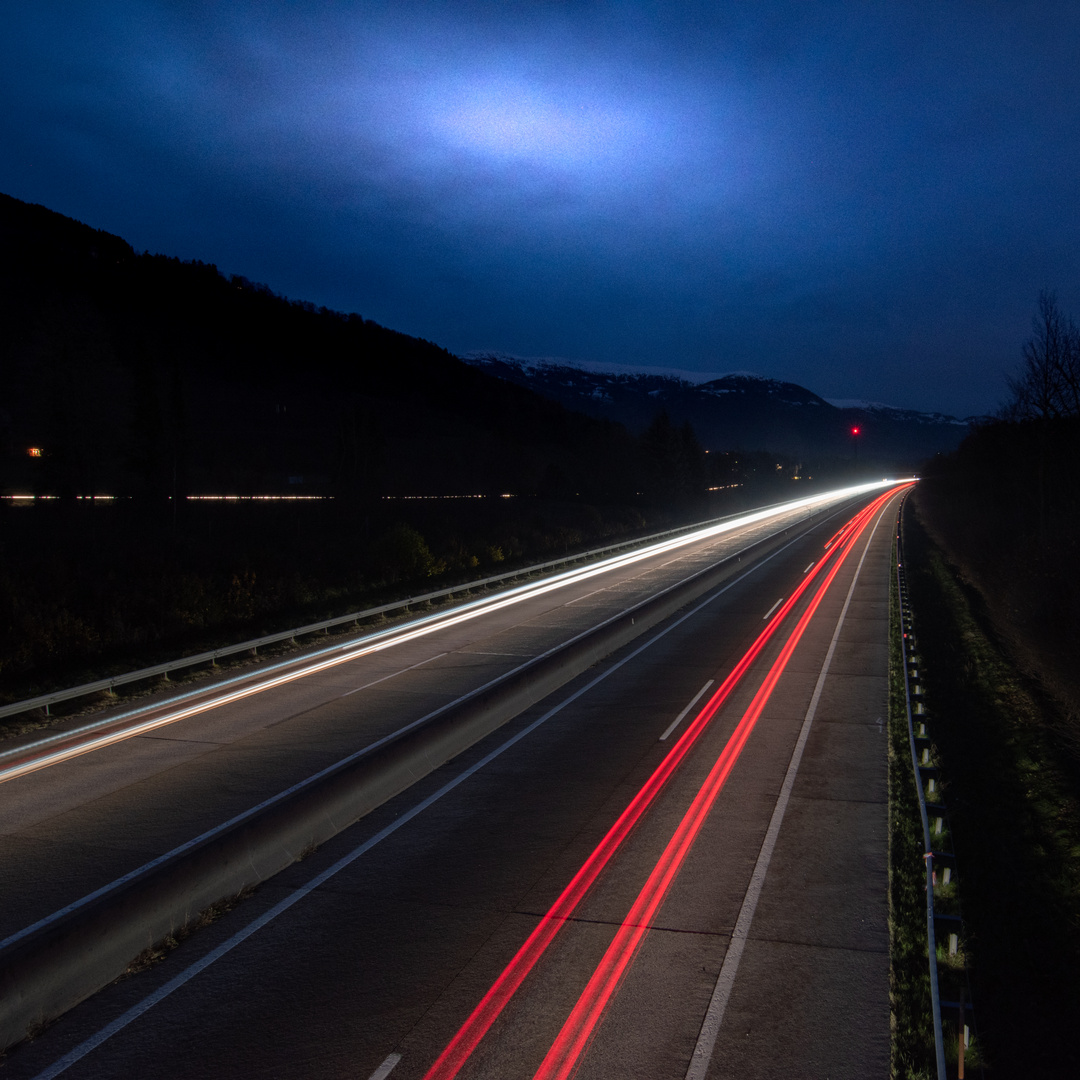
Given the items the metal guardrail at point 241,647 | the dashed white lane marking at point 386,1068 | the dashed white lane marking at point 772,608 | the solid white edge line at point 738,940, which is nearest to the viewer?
the dashed white lane marking at point 386,1068

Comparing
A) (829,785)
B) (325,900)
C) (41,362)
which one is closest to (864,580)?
(829,785)

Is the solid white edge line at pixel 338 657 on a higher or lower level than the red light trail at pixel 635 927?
higher

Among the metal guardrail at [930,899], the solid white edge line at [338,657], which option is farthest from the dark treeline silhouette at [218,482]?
the metal guardrail at [930,899]

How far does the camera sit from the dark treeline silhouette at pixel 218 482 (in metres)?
23.4

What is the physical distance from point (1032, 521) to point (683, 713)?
117 ft

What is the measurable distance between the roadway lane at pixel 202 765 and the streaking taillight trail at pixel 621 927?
15.2 ft

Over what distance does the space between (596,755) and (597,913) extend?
487 centimetres

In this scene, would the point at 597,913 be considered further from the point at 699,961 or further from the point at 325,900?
the point at 325,900

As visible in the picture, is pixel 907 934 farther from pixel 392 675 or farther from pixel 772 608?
pixel 772 608

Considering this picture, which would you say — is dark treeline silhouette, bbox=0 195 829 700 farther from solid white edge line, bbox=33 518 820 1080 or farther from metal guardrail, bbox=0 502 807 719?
solid white edge line, bbox=33 518 820 1080

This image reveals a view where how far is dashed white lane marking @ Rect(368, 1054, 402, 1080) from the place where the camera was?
553cm

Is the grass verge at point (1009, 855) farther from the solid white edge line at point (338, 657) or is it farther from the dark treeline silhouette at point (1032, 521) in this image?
→ the solid white edge line at point (338, 657)

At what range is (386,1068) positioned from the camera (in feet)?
18.4

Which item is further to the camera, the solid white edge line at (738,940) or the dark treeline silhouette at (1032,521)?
the dark treeline silhouette at (1032,521)
